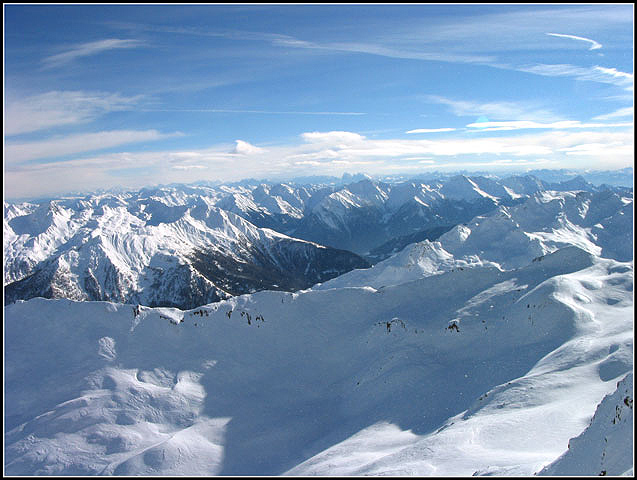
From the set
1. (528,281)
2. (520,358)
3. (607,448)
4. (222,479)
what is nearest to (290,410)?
(222,479)

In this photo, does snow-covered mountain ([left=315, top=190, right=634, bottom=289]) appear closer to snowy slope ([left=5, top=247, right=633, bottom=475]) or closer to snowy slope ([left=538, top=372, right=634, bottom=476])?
snowy slope ([left=5, top=247, right=633, bottom=475])

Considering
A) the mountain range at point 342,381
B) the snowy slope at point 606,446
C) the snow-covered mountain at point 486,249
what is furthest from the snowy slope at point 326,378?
the snow-covered mountain at point 486,249

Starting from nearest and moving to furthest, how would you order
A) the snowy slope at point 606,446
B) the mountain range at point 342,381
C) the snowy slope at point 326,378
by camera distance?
the snowy slope at point 606,446, the mountain range at point 342,381, the snowy slope at point 326,378

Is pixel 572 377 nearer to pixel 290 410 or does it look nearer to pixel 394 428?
pixel 394 428

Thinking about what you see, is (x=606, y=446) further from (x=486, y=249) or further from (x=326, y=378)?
(x=486, y=249)

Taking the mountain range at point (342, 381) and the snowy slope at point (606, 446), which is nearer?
the snowy slope at point (606, 446)

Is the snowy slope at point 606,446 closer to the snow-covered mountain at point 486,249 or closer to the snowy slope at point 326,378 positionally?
the snowy slope at point 326,378

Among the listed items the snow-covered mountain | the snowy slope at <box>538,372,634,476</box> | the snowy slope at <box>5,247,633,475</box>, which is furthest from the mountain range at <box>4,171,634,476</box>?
the snow-covered mountain

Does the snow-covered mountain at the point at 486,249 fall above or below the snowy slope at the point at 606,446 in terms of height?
below

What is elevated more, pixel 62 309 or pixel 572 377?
pixel 62 309
